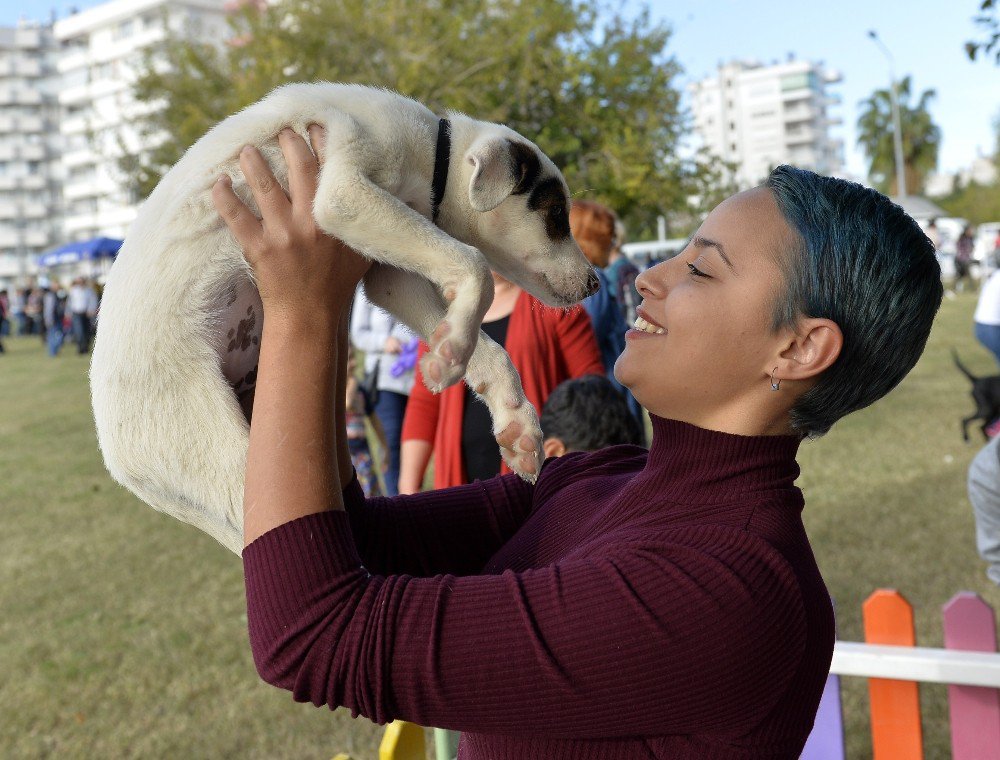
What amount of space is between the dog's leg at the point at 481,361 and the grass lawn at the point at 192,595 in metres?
2.76

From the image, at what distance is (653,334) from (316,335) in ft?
1.70

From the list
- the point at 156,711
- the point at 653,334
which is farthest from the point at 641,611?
the point at 156,711

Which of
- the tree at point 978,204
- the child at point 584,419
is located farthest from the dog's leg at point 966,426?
the tree at point 978,204

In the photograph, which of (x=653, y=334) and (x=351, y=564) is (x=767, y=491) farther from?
(x=351, y=564)

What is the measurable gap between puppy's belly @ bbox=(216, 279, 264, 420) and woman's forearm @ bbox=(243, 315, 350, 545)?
0.92 feet

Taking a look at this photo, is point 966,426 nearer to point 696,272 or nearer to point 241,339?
point 696,272

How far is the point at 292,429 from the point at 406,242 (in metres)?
0.55

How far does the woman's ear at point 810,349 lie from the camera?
4.64ft

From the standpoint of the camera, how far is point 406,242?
1.77 meters

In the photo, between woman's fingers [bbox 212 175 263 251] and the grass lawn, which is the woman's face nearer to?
woman's fingers [bbox 212 175 263 251]

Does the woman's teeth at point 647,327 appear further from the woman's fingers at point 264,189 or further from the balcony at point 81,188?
the balcony at point 81,188

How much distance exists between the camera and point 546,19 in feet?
60.9

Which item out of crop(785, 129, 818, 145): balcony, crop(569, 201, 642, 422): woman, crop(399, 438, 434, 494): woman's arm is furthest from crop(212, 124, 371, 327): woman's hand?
crop(785, 129, 818, 145): balcony

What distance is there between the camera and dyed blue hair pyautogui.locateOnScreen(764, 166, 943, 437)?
4.58ft
